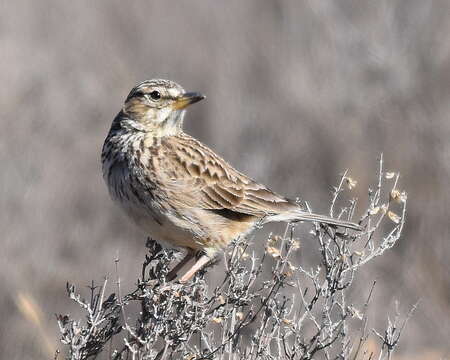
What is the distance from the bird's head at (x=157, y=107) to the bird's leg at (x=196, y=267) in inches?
34.5

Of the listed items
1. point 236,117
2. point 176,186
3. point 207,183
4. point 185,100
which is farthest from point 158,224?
point 236,117

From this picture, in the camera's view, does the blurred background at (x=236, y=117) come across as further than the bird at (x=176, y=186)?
Yes

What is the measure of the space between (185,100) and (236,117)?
4.61m

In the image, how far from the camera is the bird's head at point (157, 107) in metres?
6.58

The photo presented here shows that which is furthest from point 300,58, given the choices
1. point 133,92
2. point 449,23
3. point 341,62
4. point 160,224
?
point 160,224

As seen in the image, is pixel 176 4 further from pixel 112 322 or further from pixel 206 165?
pixel 112 322

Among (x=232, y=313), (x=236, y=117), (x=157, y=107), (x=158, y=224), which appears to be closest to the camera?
(x=232, y=313)

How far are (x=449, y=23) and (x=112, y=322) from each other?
7.49 m

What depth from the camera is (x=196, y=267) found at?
608 cm

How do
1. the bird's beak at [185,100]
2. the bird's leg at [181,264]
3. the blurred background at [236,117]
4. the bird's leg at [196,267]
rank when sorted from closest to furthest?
the bird's leg at [196,267], the bird's leg at [181,264], the bird's beak at [185,100], the blurred background at [236,117]

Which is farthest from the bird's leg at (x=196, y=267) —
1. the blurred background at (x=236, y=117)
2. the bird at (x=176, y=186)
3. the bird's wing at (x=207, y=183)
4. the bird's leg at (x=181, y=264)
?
the blurred background at (x=236, y=117)

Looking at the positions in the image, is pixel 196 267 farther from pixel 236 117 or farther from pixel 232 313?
pixel 236 117

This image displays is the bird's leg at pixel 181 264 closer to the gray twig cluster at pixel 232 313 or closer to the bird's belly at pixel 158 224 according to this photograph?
the bird's belly at pixel 158 224

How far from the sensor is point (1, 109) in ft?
34.8
